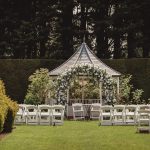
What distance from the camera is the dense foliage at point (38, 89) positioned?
32.4 metres

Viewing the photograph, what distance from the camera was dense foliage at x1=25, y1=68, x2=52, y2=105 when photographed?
106 ft

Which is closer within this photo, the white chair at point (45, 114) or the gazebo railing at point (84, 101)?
the white chair at point (45, 114)

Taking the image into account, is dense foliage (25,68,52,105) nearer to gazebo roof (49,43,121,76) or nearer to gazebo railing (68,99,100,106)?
gazebo roof (49,43,121,76)

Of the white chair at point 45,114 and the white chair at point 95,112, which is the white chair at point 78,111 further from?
the white chair at point 45,114

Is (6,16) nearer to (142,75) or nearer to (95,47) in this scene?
(95,47)

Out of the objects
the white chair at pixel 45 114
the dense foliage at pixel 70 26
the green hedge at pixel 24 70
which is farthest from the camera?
the dense foliage at pixel 70 26

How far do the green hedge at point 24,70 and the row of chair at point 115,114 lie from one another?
5021mm

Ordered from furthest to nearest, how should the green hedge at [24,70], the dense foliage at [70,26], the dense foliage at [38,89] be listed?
the dense foliage at [70,26]
the green hedge at [24,70]
the dense foliage at [38,89]

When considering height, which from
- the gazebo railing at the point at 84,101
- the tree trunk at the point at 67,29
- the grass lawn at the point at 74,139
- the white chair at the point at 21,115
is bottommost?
the grass lawn at the point at 74,139

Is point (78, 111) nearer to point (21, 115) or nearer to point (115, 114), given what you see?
point (115, 114)

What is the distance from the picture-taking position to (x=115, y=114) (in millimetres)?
25891

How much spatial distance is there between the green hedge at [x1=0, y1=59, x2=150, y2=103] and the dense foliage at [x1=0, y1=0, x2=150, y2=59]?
9076mm

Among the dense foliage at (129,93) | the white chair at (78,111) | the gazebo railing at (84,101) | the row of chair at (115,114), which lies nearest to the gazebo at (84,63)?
the dense foliage at (129,93)

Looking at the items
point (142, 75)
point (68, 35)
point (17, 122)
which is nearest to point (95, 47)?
point (68, 35)
